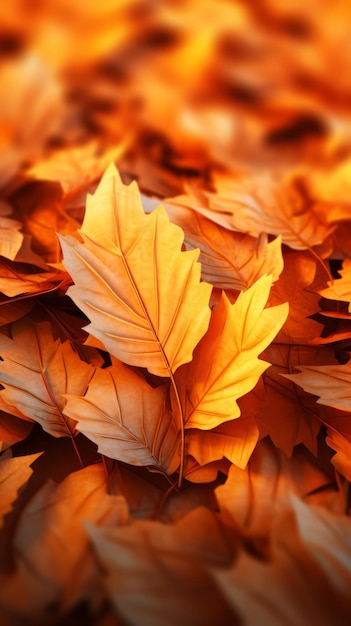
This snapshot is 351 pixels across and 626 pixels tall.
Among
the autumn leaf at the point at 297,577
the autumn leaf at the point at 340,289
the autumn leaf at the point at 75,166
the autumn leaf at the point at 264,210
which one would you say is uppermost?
the autumn leaf at the point at 75,166

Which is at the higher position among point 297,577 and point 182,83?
point 182,83

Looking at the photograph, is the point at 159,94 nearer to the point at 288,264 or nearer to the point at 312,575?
the point at 288,264

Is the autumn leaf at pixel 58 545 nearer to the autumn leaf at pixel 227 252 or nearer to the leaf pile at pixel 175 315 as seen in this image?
the leaf pile at pixel 175 315

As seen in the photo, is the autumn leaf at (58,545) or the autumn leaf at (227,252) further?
the autumn leaf at (227,252)

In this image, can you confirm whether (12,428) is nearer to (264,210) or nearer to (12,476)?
(12,476)

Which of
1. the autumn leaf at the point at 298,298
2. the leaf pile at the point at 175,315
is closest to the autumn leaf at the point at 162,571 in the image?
the leaf pile at the point at 175,315

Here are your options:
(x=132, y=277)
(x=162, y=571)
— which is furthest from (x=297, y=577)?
(x=132, y=277)
